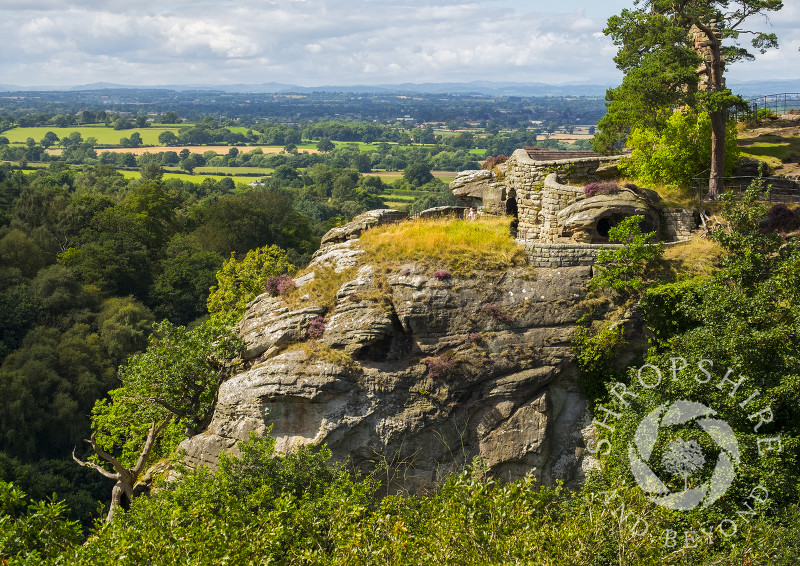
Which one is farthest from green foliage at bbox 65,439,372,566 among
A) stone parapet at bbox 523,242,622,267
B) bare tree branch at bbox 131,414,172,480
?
stone parapet at bbox 523,242,622,267

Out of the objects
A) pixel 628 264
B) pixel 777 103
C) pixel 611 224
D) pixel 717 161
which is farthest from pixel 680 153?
pixel 777 103

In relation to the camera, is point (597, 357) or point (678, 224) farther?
point (678, 224)

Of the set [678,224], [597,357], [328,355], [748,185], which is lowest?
[597,357]

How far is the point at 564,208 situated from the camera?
2847 centimetres

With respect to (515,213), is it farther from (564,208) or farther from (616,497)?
(616,497)

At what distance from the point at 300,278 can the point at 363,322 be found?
4.60 meters

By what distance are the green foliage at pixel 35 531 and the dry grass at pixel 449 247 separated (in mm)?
13341

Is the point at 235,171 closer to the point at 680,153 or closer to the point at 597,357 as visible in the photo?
the point at 680,153

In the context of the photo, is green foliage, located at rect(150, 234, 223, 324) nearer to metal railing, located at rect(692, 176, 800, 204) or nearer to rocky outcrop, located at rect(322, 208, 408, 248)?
rocky outcrop, located at rect(322, 208, 408, 248)

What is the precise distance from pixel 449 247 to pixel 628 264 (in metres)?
5.93

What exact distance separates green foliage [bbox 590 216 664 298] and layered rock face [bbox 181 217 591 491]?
633 mm

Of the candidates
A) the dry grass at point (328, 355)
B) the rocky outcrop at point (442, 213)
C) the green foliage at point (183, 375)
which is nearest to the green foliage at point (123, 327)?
the rocky outcrop at point (442, 213)

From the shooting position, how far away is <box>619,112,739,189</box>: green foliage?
100 ft

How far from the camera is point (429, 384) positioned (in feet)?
77.4
